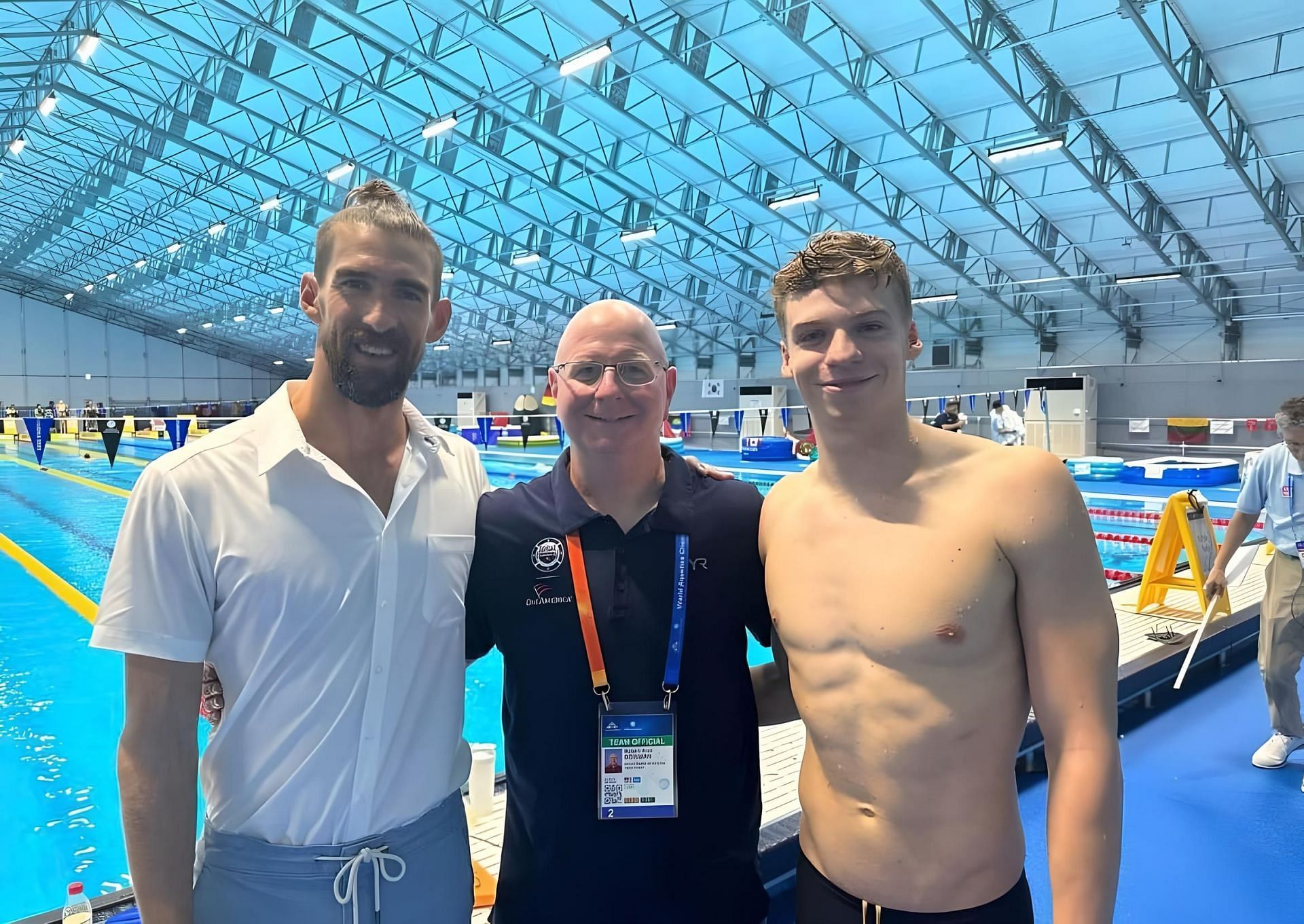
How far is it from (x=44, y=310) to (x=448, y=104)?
36.2m

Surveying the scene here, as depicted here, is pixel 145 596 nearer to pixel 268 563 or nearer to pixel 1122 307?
pixel 268 563

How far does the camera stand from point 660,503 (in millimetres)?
1763

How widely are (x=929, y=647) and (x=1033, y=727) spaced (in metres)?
3.18

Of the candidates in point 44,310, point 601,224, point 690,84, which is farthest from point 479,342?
point 690,84

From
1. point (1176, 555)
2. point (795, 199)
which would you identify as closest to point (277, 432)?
point (1176, 555)

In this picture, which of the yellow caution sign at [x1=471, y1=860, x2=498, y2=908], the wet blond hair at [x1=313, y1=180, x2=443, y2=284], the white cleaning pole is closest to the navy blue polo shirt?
the wet blond hair at [x1=313, y1=180, x2=443, y2=284]

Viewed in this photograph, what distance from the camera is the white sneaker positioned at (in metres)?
4.30

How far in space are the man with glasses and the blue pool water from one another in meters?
2.47

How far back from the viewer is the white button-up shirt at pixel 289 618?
1428mm

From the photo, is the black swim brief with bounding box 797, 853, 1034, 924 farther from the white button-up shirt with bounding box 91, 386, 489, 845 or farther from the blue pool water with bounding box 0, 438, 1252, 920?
the blue pool water with bounding box 0, 438, 1252, 920

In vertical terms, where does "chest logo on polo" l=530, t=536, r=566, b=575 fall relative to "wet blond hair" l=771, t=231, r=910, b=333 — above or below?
below

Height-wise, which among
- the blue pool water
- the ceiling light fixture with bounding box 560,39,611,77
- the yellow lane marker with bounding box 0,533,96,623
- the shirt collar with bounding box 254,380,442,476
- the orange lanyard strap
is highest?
the ceiling light fixture with bounding box 560,39,611,77

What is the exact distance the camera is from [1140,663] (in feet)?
17.0

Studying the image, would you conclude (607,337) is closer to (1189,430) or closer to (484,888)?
(484,888)
